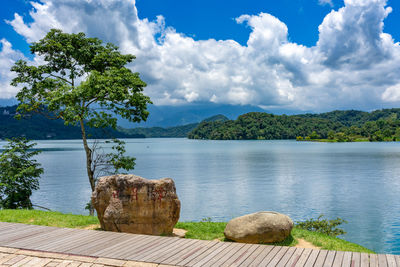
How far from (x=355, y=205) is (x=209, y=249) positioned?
90.8ft

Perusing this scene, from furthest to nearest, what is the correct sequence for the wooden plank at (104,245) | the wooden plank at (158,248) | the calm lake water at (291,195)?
the calm lake water at (291,195) < the wooden plank at (104,245) < the wooden plank at (158,248)

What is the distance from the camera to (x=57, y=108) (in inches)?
730

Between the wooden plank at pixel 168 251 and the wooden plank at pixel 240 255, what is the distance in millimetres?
1538

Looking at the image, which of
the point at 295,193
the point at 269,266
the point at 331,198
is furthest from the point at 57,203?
the point at 269,266

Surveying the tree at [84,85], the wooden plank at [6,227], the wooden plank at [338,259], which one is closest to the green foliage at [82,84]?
the tree at [84,85]

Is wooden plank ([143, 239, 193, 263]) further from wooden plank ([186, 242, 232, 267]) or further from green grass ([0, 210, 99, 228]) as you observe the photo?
green grass ([0, 210, 99, 228])

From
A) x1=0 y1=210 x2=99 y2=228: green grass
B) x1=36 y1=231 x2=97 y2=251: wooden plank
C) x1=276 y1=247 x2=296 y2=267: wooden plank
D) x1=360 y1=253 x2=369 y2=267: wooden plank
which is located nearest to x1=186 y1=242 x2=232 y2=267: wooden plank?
x1=276 y1=247 x2=296 y2=267: wooden plank

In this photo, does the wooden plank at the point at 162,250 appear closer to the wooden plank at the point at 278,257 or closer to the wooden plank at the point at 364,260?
the wooden plank at the point at 278,257

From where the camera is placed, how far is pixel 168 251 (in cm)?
911

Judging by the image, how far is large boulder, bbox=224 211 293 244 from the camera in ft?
39.7

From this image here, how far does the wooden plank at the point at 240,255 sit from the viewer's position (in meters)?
8.30

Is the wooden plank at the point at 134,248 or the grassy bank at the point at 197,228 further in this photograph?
the grassy bank at the point at 197,228

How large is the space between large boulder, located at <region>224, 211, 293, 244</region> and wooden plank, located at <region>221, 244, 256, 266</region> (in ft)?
8.31

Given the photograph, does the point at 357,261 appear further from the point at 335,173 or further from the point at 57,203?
the point at 335,173
